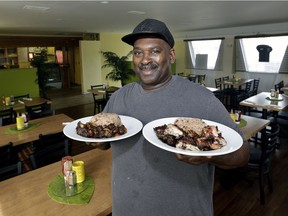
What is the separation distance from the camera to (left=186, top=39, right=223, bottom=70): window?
8.90 m

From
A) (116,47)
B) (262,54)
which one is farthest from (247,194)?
(116,47)

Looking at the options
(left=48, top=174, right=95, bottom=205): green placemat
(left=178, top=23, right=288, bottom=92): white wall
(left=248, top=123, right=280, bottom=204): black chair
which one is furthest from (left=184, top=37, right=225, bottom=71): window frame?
(left=48, top=174, right=95, bottom=205): green placemat

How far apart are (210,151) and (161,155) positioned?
23 cm

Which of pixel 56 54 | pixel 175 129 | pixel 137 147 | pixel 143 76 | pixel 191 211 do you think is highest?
pixel 56 54

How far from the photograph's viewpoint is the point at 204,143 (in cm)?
89

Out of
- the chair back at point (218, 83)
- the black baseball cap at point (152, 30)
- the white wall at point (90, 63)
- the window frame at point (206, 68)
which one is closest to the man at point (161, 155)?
the black baseball cap at point (152, 30)

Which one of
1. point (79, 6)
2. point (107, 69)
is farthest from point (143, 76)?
point (107, 69)

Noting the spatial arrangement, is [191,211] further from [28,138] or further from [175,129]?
[28,138]

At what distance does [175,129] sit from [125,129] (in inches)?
10.2

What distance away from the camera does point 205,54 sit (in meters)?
9.37

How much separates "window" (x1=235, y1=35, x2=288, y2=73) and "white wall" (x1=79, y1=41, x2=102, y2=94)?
5403 mm

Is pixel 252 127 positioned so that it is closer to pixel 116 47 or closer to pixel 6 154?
pixel 6 154

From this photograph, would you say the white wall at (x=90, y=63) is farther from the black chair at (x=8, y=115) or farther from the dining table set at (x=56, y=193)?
the dining table set at (x=56, y=193)

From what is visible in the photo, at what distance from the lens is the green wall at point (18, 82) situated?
530cm
